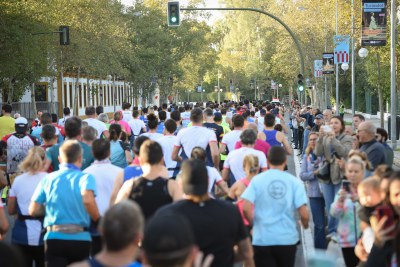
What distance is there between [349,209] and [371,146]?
11.1 feet

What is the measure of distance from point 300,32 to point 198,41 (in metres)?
13.1

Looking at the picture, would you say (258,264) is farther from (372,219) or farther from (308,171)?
(308,171)

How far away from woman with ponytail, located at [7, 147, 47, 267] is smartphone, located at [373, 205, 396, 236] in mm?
3122

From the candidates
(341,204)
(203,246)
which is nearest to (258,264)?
(341,204)

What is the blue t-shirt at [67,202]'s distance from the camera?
24.4 feet

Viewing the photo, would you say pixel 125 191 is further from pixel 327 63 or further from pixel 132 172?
pixel 327 63

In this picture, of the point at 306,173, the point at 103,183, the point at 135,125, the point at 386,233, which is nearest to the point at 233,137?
the point at 306,173

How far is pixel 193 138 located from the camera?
41.3 ft

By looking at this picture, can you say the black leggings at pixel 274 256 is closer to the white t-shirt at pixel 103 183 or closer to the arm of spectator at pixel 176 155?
the white t-shirt at pixel 103 183

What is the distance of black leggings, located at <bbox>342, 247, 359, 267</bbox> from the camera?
810 centimetres

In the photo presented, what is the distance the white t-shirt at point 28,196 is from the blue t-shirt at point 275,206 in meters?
2.00

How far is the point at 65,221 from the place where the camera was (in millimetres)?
7438

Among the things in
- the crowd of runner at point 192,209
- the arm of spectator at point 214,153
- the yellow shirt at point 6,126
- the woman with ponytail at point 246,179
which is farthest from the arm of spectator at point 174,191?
the yellow shirt at point 6,126

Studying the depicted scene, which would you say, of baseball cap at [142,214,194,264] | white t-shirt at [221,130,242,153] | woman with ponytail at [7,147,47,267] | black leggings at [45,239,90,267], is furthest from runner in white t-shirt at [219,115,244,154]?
baseball cap at [142,214,194,264]
